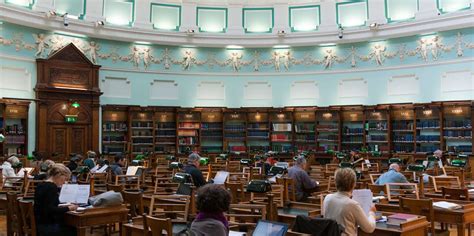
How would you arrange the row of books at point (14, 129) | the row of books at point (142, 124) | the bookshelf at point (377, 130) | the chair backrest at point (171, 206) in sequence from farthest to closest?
the row of books at point (142, 124) → the bookshelf at point (377, 130) → the row of books at point (14, 129) → the chair backrest at point (171, 206)

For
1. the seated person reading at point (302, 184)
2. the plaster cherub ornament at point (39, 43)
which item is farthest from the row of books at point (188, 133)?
the seated person reading at point (302, 184)

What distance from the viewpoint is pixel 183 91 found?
67.9ft

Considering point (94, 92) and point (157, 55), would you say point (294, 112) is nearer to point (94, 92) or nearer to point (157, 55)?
point (157, 55)

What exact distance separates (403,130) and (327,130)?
9.99 feet

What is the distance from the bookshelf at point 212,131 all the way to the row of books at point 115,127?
3.37 metres

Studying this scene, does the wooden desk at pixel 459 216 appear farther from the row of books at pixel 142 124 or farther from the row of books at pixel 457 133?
the row of books at pixel 142 124

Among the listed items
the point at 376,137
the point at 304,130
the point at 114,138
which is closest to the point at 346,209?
the point at 376,137

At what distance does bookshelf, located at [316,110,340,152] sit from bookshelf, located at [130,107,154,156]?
23.4 feet

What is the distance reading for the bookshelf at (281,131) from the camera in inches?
795

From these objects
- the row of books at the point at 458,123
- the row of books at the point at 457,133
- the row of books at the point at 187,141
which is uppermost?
the row of books at the point at 458,123

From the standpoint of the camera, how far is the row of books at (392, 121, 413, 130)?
17.9 meters

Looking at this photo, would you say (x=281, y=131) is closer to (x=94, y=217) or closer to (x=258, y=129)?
(x=258, y=129)

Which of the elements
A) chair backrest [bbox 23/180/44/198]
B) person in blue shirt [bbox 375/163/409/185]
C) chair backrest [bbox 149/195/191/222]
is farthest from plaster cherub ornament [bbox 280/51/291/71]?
chair backrest [bbox 149/195/191/222]

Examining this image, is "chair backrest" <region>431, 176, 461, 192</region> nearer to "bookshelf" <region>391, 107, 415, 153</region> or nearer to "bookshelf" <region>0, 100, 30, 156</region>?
"bookshelf" <region>391, 107, 415, 153</region>
